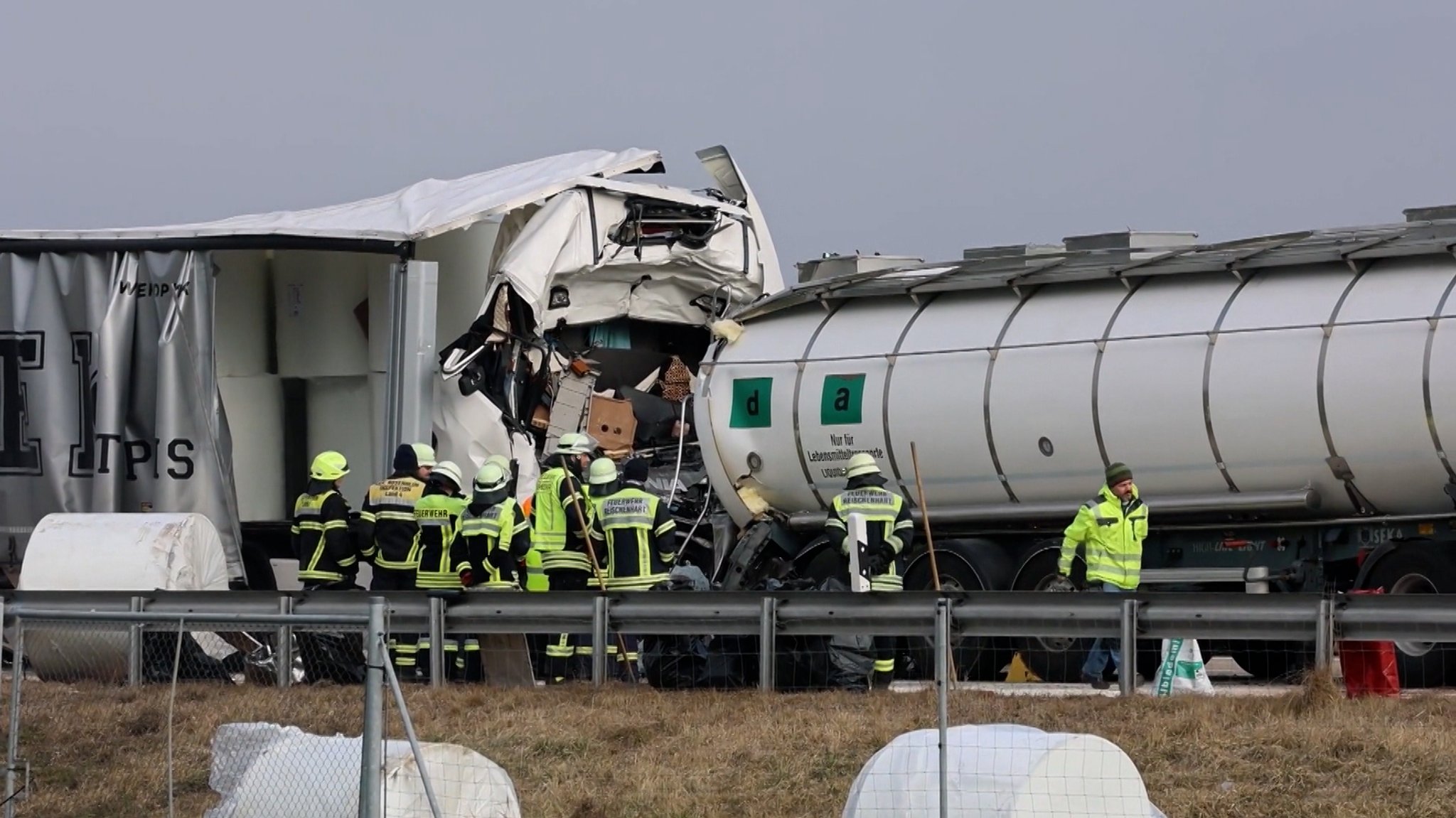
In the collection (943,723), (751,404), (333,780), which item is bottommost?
(333,780)

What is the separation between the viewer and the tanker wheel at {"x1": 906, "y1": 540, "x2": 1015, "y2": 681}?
45.6ft

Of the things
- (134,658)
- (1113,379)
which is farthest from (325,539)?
(1113,379)

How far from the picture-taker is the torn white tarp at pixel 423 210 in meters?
16.6

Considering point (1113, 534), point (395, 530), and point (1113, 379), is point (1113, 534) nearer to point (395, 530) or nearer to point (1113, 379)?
point (1113, 379)

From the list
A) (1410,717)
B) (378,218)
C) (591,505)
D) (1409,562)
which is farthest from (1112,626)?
(378,218)

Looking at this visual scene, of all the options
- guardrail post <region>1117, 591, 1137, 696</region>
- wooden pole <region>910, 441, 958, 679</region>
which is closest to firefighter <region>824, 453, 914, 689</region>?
wooden pole <region>910, 441, 958, 679</region>

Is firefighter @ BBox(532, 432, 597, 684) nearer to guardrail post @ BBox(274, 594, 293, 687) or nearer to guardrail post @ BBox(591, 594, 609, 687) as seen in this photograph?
guardrail post @ BBox(591, 594, 609, 687)

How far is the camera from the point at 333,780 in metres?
8.34

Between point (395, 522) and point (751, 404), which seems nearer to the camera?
point (395, 522)

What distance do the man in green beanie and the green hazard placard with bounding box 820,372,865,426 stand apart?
2.94 meters

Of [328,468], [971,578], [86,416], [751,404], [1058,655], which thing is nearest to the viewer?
[1058,655]

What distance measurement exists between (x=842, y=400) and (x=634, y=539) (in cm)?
331

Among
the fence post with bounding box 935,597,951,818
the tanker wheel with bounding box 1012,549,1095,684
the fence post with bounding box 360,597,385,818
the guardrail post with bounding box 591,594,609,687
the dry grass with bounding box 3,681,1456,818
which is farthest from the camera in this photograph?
the tanker wheel with bounding box 1012,549,1095,684

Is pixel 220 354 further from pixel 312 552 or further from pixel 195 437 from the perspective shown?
pixel 312 552
